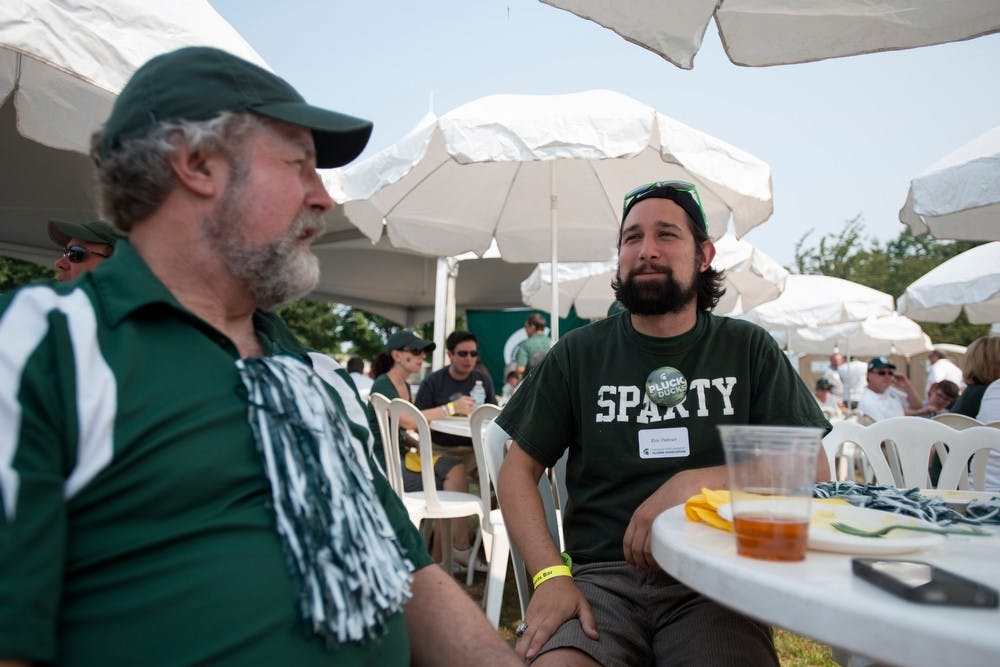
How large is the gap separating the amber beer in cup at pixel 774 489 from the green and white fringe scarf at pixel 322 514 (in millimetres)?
572

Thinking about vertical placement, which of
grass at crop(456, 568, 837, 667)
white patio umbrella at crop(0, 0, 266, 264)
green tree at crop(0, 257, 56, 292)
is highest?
green tree at crop(0, 257, 56, 292)

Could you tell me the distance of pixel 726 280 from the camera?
8125mm

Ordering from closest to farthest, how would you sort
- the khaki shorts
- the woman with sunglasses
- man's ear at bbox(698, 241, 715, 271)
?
the khaki shorts, man's ear at bbox(698, 241, 715, 271), the woman with sunglasses

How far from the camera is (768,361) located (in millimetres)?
2102

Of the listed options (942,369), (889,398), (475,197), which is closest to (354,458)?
(475,197)

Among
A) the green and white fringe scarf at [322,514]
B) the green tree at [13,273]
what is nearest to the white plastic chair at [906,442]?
the green and white fringe scarf at [322,514]

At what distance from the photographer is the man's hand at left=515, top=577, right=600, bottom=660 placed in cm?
168

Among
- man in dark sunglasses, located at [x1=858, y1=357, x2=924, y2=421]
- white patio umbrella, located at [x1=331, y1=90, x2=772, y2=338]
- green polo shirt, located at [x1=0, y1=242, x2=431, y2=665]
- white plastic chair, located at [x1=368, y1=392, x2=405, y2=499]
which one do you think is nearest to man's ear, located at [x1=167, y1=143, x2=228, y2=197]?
green polo shirt, located at [x1=0, y1=242, x2=431, y2=665]

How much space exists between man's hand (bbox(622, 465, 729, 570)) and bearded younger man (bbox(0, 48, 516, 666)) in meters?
0.46

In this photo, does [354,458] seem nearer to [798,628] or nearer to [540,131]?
[798,628]

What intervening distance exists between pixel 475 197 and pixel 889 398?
18.6ft

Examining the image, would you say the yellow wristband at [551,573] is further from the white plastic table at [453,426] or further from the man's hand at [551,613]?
the white plastic table at [453,426]

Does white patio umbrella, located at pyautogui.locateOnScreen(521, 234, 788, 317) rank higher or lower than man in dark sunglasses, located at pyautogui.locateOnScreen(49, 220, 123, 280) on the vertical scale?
higher

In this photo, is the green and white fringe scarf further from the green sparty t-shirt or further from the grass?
the grass
